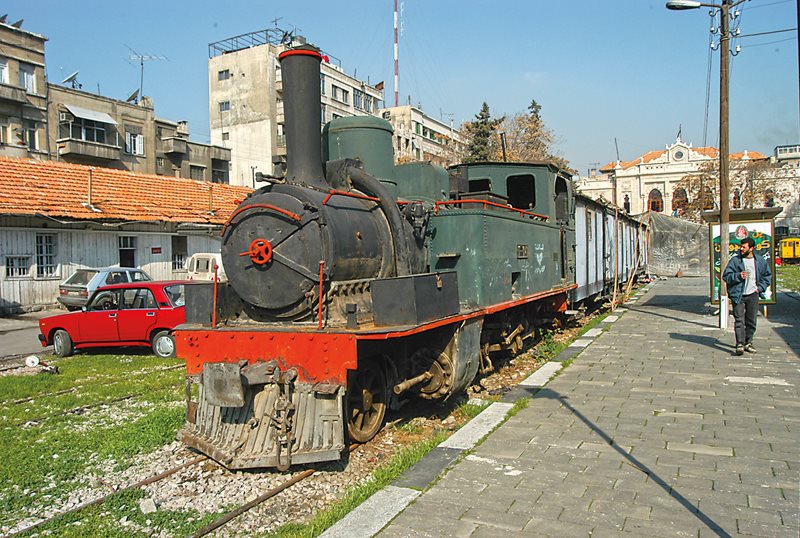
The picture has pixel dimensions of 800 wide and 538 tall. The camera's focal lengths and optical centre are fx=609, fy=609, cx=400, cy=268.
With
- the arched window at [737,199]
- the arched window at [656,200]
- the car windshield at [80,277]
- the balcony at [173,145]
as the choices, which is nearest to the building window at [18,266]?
the car windshield at [80,277]

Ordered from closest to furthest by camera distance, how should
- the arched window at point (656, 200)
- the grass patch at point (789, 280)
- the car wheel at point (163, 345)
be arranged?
the car wheel at point (163, 345) < the grass patch at point (789, 280) < the arched window at point (656, 200)

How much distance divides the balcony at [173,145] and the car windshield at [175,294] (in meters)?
27.5

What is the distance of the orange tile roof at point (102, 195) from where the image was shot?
58.4 ft

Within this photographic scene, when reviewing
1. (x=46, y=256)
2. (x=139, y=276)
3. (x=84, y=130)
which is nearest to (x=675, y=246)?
(x=139, y=276)

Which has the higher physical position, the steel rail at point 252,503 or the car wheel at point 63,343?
the car wheel at point 63,343

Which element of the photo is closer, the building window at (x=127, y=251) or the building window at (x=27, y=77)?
the building window at (x=127, y=251)

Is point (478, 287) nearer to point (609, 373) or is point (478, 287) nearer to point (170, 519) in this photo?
point (609, 373)

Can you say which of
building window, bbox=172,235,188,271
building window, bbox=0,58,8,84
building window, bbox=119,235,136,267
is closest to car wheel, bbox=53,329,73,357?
building window, bbox=119,235,136,267

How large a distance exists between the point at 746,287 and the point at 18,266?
18.3 meters

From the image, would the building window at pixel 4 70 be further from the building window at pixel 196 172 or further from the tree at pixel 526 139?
the tree at pixel 526 139

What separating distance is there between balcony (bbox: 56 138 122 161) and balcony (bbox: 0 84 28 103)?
2.69 metres

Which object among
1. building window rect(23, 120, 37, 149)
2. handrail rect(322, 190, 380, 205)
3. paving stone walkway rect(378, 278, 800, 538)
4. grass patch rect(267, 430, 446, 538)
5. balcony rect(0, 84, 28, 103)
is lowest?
grass patch rect(267, 430, 446, 538)

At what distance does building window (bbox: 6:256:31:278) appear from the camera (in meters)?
17.3

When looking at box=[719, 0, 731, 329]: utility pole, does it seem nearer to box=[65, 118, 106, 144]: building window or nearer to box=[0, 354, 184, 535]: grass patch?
box=[0, 354, 184, 535]: grass patch
